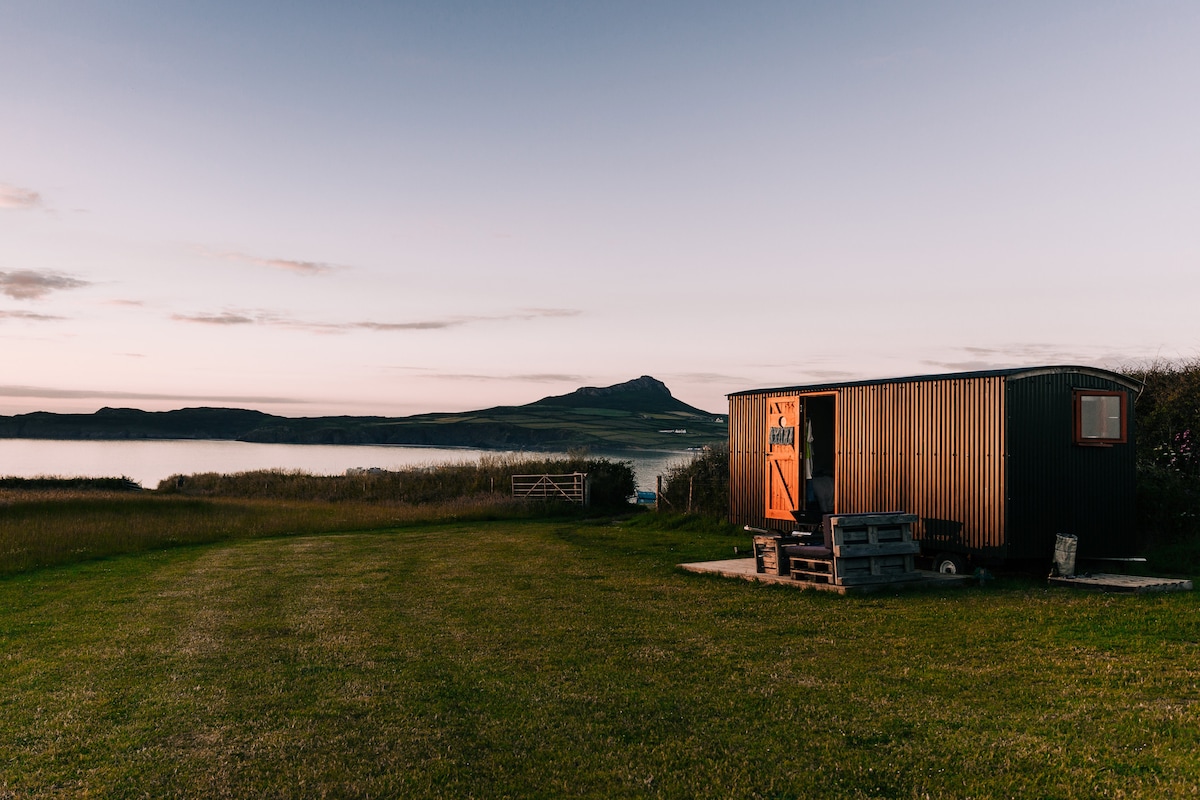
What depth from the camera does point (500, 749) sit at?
659 cm

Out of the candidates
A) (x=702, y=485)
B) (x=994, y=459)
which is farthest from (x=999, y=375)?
(x=702, y=485)

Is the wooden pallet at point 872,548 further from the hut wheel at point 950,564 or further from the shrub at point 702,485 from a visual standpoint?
the shrub at point 702,485

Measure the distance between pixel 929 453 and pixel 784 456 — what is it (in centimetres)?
322

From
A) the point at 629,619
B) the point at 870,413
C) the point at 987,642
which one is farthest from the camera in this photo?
the point at 870,413

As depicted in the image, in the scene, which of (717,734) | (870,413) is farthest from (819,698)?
(870,413)

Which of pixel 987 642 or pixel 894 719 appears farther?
pixel 987 642

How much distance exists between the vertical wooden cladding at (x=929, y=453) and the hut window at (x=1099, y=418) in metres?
1.81

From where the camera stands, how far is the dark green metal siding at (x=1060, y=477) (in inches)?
575

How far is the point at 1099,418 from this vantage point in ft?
50.4

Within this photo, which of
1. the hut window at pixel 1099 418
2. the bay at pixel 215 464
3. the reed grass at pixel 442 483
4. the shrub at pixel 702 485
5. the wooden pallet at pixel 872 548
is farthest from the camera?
the bay at pixel 215 464

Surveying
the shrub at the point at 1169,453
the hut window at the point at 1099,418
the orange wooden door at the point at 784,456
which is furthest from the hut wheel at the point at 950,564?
the shrub at the point at 1169,453

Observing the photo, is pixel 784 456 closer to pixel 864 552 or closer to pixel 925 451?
pixel 925 451

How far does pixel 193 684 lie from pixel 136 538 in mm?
17160

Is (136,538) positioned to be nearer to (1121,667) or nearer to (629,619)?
(629,619)
